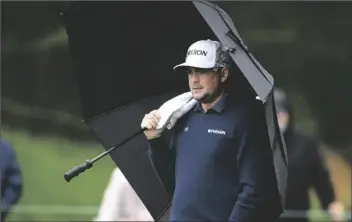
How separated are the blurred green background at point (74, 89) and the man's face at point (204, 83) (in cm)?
521

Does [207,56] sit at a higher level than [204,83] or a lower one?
higher

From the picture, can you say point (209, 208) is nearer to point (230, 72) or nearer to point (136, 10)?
point (230, 72)

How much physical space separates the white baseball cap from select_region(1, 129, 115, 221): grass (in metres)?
5.34

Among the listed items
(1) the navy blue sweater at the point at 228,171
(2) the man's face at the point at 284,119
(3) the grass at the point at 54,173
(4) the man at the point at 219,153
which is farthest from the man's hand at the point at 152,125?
(3) the grass at the point at 54,173

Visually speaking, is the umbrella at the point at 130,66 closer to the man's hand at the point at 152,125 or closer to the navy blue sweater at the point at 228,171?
the man's hand at the point at 152,125

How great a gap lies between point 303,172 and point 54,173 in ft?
10.0

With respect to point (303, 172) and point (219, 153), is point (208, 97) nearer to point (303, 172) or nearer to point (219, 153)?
point (219, 153)

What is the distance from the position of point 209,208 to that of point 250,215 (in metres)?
0.20

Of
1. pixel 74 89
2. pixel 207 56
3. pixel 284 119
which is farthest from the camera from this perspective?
pixel 74 89

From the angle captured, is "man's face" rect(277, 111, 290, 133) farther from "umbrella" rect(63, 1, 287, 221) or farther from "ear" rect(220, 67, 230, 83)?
"ear" rect(220, 67, 230, 83)

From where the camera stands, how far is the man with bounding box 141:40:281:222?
5605mm

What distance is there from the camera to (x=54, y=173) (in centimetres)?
1140

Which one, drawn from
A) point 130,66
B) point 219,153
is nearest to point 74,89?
point 130,66

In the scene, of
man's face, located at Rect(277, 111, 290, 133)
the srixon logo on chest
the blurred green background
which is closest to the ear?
the srixon logo on chest
